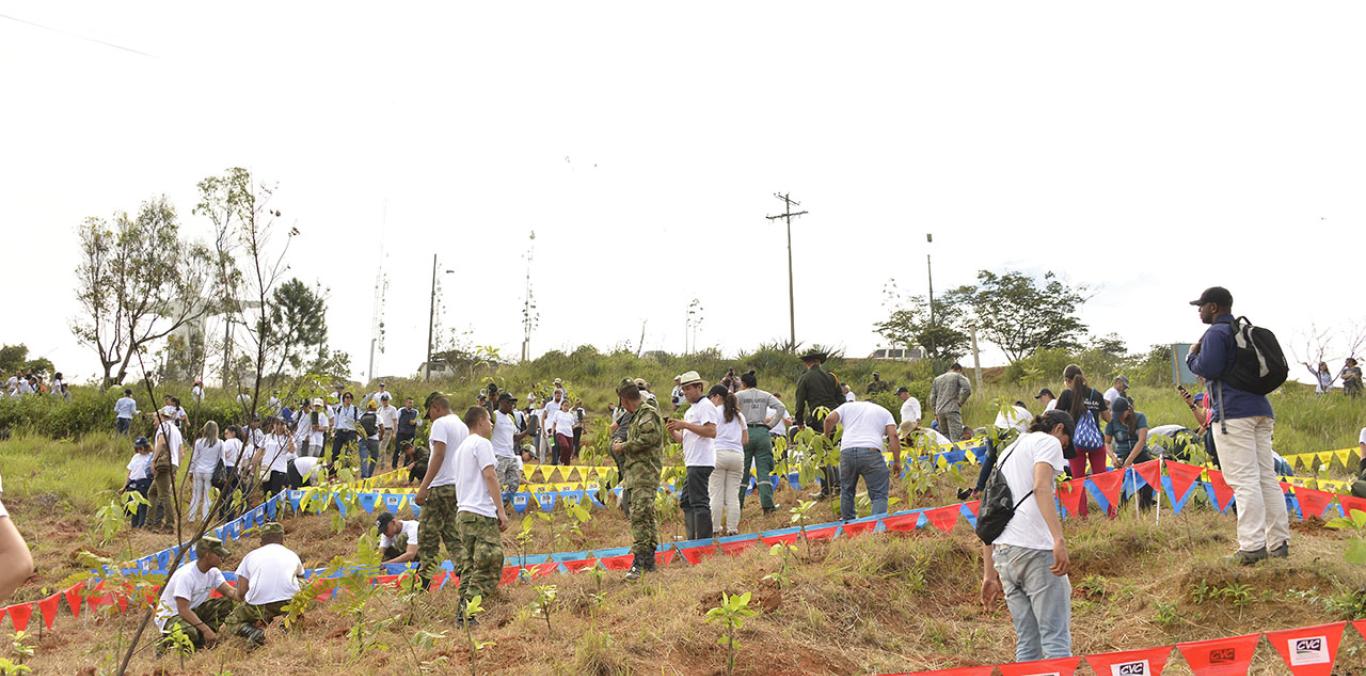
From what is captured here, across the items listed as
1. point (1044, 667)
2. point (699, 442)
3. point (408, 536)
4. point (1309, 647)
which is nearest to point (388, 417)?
point (408, 536)

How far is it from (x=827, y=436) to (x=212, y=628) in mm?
5940

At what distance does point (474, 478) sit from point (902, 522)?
12.6 feet

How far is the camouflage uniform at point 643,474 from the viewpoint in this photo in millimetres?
7512

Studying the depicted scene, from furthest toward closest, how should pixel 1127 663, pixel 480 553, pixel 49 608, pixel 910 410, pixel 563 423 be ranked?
pixel 563 423 < pixel 910 410 < pixel 49 608 < pixel 480 553 < pixel 1127 663

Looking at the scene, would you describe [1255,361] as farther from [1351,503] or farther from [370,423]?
[370,423]

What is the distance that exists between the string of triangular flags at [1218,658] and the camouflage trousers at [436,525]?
14.3ft

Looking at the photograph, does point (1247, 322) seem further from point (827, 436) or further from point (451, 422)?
point (451, 422)

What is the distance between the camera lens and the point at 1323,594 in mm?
5656

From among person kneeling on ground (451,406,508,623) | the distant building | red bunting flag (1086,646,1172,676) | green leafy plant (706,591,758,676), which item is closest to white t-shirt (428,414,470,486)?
person kneeling on ground (451,406,508,623)

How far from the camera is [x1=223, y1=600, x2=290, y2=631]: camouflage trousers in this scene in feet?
24.2

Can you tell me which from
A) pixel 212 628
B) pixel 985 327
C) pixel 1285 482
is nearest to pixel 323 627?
pixel 212 628

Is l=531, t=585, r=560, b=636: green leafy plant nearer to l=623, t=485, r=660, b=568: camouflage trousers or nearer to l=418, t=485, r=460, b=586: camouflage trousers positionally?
l=623, t=485, r=660, b=568: camouflage trousers

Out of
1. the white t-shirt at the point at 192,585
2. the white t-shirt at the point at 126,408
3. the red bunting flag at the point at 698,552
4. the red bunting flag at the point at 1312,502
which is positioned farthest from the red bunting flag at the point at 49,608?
the white t-shirt at the point at 126,408

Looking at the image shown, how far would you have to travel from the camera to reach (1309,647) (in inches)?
171
